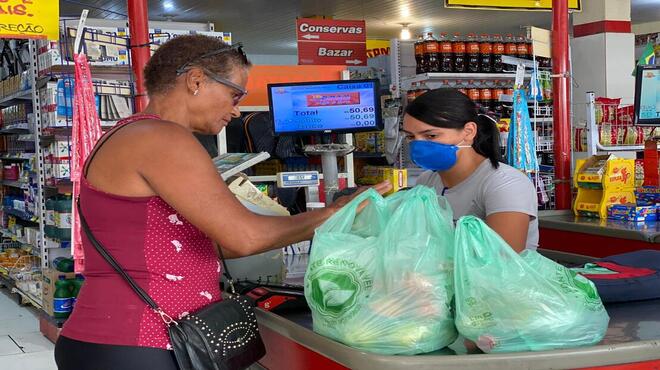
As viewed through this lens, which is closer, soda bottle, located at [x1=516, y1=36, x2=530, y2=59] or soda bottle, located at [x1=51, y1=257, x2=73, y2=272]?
soda bottle, located at [x1=51, y1=257, x2=73, y2=272]

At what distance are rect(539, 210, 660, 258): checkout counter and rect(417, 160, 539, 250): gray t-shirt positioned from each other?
1569 millimetres

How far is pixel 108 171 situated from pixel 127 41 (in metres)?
4.39

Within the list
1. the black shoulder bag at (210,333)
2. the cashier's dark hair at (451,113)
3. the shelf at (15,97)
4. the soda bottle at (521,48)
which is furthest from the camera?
the soda bottle at (521,48)

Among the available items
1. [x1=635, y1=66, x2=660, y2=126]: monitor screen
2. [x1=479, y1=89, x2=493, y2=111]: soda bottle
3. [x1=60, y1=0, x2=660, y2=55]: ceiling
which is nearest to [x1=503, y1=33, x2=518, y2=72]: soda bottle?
[x1=479, y1=89, x2=493, y2=111]: soda bottle

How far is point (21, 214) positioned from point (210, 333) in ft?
21.2

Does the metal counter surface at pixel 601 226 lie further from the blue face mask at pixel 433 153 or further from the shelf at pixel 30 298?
the shelf at pixel 30 298

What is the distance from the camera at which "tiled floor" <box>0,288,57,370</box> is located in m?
5.28

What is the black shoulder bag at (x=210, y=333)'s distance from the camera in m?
1.70

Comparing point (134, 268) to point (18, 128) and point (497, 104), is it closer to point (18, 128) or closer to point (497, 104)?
point (18, 128)

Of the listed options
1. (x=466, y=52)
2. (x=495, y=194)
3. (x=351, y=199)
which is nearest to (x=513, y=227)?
(x=495, y=194)

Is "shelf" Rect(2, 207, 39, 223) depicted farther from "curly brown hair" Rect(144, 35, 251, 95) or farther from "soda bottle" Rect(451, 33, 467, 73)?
"curly brown hair" Rect(144, 35, 251, 95)

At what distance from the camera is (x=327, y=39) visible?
453 inches

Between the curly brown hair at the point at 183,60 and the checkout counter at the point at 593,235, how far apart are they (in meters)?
2.73

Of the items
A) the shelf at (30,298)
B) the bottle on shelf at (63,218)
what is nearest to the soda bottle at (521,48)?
the bottle on shelf at (63,218)
